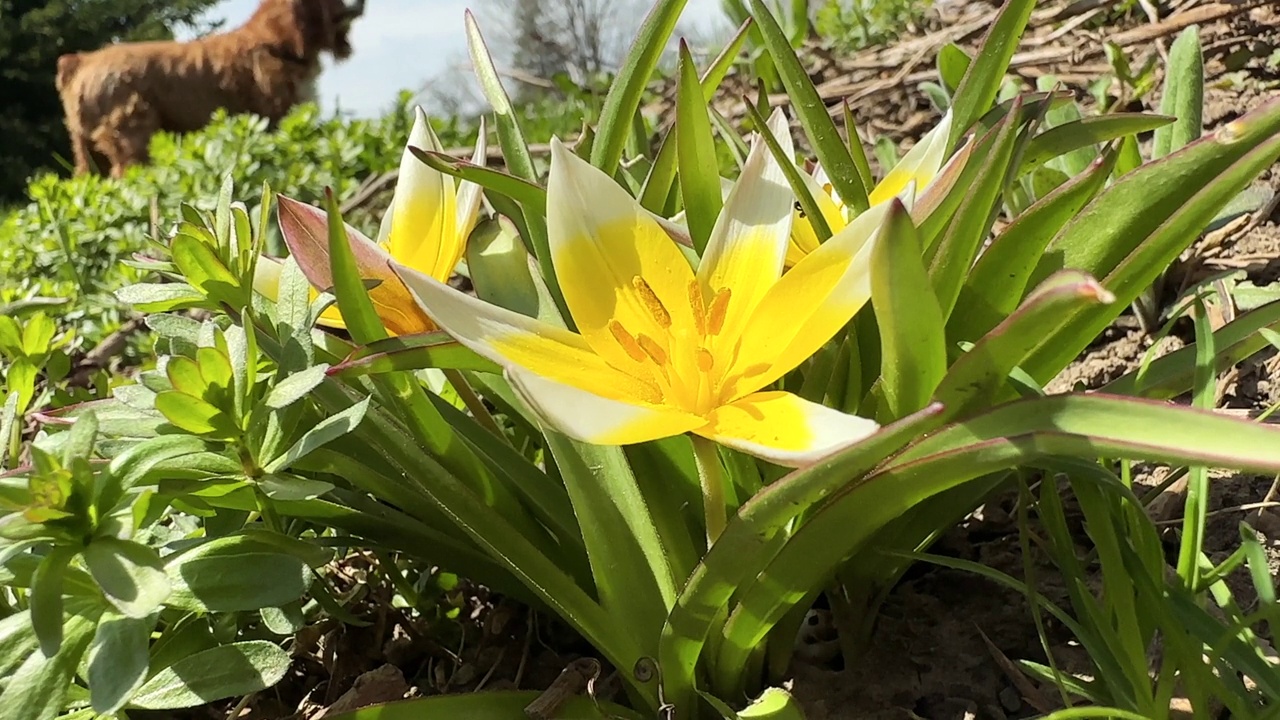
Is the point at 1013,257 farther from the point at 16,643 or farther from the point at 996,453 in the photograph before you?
the point at 16,643

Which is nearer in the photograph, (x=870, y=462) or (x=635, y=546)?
(x=870, y=462)

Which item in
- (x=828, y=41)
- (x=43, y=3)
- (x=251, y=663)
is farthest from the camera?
(x=43, y=3)

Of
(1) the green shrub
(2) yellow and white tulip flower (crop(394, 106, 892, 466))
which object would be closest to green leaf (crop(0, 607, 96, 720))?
(2) yellow and white tulip flower (crop(394, 106, 892, 466))

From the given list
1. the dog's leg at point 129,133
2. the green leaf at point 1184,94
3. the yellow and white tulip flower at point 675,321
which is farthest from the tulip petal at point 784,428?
the dog's leg at point 129,133

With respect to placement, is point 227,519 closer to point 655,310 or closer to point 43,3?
point 655,310

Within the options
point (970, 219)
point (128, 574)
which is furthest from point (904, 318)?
point (128, 574)

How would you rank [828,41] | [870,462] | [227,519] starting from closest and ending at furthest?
[870,462] < [227,519] < [828,41]

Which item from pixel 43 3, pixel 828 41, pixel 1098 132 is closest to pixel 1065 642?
pixel 1098 132

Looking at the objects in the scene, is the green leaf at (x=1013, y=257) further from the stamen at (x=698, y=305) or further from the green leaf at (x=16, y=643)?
the green leaf at (x=16, y=643)
